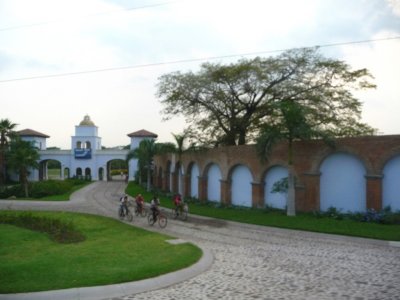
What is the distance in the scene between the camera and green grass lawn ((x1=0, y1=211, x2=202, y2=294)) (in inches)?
402

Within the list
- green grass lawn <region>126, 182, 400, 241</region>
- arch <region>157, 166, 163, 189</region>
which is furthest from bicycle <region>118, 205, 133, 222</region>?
arch <region>157, 166, 163, 189</region>

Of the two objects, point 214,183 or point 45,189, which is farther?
point 45,189

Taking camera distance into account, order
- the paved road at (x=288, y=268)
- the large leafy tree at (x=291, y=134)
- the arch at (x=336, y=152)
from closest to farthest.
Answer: the paved road at (x=288, y=268) < the arch at (x=336, y=152) < the large leafy tree at (x=291, y=134)

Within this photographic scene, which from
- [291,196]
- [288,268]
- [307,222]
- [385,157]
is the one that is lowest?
[288,268]

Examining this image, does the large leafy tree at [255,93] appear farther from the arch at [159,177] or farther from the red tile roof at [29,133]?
the red tile roof at [29,133]

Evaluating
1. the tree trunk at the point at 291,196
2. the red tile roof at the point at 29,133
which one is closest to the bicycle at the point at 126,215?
the tree trunk at the point at 291,196

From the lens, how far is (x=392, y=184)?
21.3m

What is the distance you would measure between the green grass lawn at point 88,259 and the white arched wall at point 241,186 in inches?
464

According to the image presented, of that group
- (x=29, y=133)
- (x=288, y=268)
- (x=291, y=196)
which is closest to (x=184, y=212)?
(x=291, y=196)

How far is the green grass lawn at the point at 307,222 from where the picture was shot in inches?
685

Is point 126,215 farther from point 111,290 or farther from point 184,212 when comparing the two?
point 111,290

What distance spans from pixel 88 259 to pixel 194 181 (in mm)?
24799

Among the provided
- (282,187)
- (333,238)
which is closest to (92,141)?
(282,187)

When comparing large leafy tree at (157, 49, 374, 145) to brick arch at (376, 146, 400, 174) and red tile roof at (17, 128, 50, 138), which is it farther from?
red tile roof at (17, 128, 50, 138)
